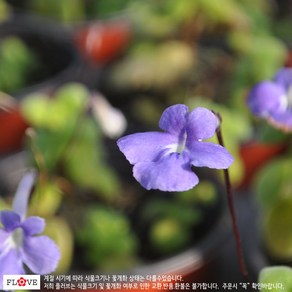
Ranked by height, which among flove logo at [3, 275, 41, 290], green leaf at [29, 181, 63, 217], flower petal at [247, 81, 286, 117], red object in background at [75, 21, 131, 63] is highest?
flower petal at [247, 81, 286, 117]

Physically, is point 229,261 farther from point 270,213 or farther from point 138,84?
point 138,84

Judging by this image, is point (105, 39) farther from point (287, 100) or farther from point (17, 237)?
point (17, 237)

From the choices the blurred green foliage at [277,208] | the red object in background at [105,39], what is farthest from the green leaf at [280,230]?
the red object in background at [105,39]

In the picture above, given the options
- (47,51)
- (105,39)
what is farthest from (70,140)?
(105,39)

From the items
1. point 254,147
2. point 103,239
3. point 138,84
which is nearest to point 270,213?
point 103,239

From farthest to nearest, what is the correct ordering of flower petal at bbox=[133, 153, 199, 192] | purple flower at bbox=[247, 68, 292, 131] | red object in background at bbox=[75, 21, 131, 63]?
red object in background at bbox=[75, 21, 131, 63] < purple flower at bbox=[247, 68, 292, 131] < flower petal at bbox=[133, 153, 199, 192]

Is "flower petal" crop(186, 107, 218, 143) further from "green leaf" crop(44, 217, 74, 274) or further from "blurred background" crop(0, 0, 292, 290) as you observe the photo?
"green leaf" crop(44, 217, 74, 274)

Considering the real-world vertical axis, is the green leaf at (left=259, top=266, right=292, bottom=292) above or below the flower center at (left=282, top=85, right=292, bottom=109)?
below

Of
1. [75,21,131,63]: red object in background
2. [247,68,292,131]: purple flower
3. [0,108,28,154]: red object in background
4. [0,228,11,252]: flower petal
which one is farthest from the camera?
[75,21,131,63]: red object in background

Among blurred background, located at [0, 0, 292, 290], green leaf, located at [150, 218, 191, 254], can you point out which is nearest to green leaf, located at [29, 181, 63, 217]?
blurred background, located at [0, 0, 292, 290]
